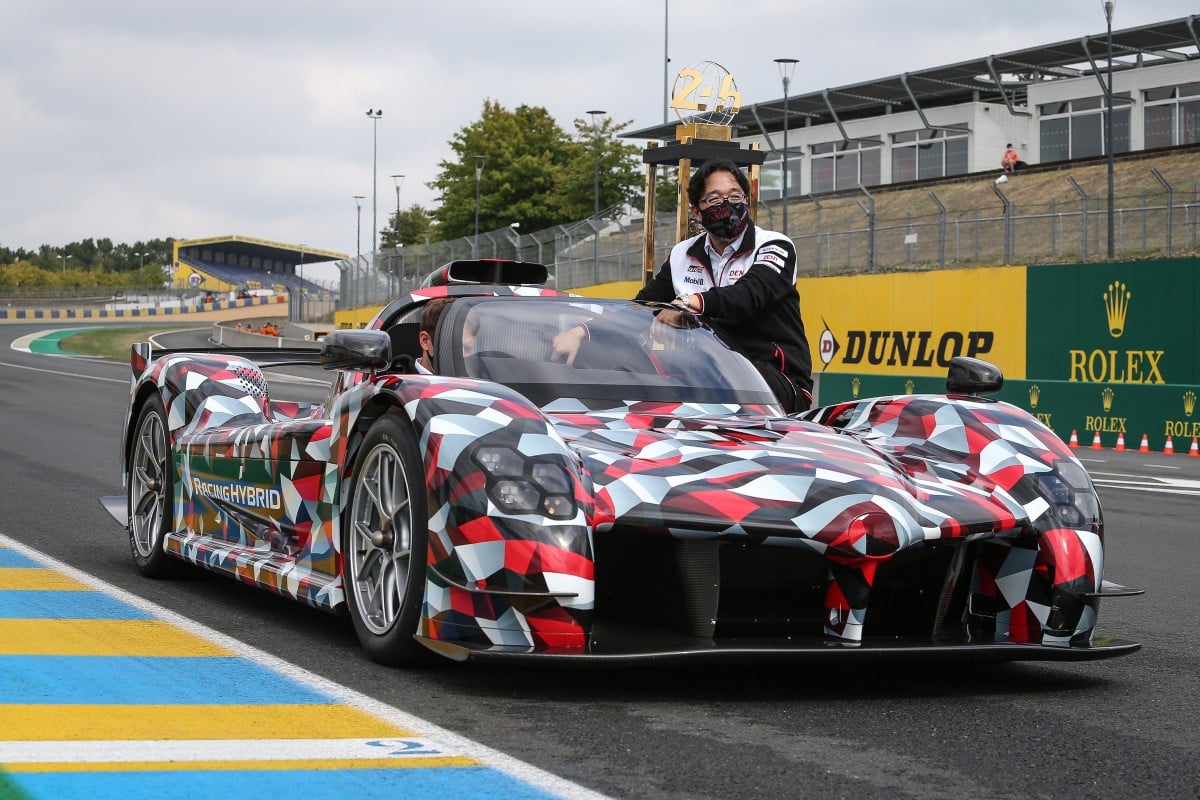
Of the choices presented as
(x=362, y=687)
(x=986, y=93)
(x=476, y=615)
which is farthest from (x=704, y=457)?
(x=986, y=93)

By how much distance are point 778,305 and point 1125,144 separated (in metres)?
44.2

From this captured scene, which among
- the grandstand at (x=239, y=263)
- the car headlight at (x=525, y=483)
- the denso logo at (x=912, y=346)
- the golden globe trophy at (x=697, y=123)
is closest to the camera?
the car headlight at (x=525, y=483)

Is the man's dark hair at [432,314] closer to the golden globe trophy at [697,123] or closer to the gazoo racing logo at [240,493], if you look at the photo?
the gazoo racing logo at [240,493]

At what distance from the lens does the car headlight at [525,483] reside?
4488 millimetres

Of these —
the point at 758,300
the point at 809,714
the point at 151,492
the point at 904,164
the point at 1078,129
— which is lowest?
the point at 809,714

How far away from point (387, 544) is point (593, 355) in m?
1.41

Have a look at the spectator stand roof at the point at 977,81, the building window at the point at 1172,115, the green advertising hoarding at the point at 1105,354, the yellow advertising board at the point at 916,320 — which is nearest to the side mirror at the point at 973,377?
the green advertising hoarding at the point at 1105,354

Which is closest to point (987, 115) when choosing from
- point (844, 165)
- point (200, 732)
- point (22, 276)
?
point (844, 165)

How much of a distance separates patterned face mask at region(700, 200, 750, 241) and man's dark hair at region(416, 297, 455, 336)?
1.36m

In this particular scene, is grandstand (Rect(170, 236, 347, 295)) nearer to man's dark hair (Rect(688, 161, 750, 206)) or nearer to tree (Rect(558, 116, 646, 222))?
tree (Rect(558, 116, 646, 222))

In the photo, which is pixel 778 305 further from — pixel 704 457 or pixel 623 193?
pixel 623 193

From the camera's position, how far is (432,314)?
626 centimetres

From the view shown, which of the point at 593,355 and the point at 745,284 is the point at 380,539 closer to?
the point at 593,355

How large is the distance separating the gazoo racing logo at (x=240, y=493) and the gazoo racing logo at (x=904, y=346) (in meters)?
22.8
